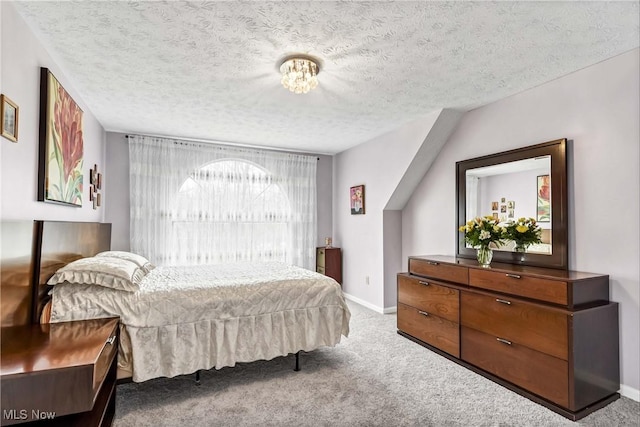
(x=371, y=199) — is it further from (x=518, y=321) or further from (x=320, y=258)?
(x=518, y=321)

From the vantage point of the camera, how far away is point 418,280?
3.41m

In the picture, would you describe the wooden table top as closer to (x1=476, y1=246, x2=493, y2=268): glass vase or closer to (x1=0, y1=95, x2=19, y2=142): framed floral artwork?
(x1=0, y1=95, x2=19, y2=142): framed floral artwork

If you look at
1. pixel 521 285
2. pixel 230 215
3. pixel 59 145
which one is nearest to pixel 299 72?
pixel 59 145

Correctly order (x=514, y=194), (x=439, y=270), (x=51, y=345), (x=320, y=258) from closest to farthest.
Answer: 1. (x=51, y=345)
2. (x=514, y=194)
3. (x=439, y=270)
4. (x=320, y=258)

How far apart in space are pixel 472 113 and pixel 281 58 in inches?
89.1

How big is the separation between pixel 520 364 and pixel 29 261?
336 cm

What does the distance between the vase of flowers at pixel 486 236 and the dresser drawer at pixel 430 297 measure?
0.43 metres

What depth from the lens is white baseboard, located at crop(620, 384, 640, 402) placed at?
229cm

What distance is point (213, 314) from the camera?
251cm

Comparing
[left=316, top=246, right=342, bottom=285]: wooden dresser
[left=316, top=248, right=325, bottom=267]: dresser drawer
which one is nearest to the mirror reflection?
[left=316, top=246, right=342, bottom=285]: wooden dresser

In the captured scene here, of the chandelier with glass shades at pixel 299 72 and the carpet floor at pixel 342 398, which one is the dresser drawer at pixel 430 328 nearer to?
the carpet floor at pixel 342 398

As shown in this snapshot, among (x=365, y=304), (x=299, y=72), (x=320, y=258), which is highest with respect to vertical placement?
(x=299, y=72)

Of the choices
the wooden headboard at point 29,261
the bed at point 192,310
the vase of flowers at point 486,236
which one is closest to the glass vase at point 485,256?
the vase of flowers at point 486,236

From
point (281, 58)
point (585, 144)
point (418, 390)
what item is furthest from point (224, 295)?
point (585, 144)
